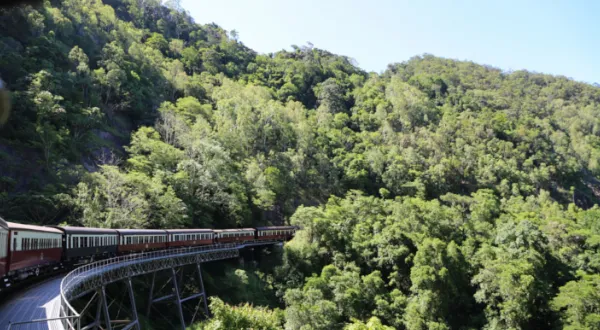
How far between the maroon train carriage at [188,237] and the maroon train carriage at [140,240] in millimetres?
634

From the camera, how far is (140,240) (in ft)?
80.0

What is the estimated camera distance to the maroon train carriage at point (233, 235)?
110 ft

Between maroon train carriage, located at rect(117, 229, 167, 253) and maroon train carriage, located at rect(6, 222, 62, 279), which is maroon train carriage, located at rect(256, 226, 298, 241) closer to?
maroon train carriage, located at rect(117, 229, 167, 253)

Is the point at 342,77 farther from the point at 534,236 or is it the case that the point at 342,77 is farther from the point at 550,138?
the point at 534,236

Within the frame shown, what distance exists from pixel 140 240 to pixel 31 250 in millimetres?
8654

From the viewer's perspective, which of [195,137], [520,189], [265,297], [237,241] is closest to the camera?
[265,297]

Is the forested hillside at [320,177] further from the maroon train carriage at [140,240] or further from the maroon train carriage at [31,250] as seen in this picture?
the maroon train carriage at [31,250]

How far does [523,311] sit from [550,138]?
5623 cm

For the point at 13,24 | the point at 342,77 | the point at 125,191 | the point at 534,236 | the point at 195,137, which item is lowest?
the point at 534,236

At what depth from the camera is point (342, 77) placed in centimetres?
9825

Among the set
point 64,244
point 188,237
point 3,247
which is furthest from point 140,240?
point 3,247

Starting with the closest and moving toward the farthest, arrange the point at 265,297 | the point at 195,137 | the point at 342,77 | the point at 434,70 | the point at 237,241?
the point at 265,297 → the point at 237,241 → the point at 195,137 → the point at 342,77 → the point at 434,70

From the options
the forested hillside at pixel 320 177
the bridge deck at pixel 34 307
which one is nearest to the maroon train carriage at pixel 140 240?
the forested hillside at pixel 320 177

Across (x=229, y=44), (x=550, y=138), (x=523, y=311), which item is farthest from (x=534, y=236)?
(x=229, y=44)
